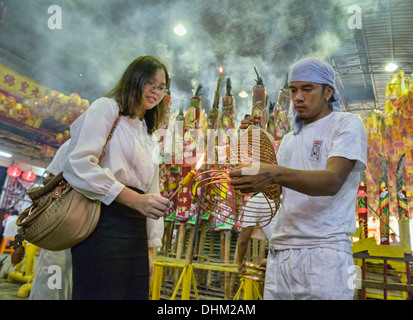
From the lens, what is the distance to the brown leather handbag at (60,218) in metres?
1.05

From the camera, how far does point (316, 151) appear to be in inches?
50.7

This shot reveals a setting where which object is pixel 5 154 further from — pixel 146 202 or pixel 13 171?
pixel 146 202

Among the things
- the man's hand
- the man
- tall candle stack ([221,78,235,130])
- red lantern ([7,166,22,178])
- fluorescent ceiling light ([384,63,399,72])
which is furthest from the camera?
red lantern ([7,166,22,178])

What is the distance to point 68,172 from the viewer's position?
43.3 inches

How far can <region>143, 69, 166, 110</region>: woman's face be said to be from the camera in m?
1.41

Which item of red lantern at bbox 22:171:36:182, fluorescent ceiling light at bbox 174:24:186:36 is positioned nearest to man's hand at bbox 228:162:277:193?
fluorescent ceiling light at bbox 174:24:186:36

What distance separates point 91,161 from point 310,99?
102cm

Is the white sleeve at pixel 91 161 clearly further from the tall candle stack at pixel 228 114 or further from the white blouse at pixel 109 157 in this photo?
the tall candle stack at pixel 228 114

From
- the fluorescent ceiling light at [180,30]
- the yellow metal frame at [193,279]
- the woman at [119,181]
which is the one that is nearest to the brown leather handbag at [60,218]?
the woman at [119,181]

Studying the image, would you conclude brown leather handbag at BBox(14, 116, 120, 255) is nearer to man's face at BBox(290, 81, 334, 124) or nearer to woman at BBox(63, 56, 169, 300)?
Answer: woman at BBox(63, 56, 169, 300)

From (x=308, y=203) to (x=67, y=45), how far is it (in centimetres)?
824

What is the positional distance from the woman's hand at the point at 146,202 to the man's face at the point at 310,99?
2.56ft

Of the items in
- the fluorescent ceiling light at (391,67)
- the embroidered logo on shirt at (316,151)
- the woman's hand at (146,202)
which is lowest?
the woman's hand at (146,202)
